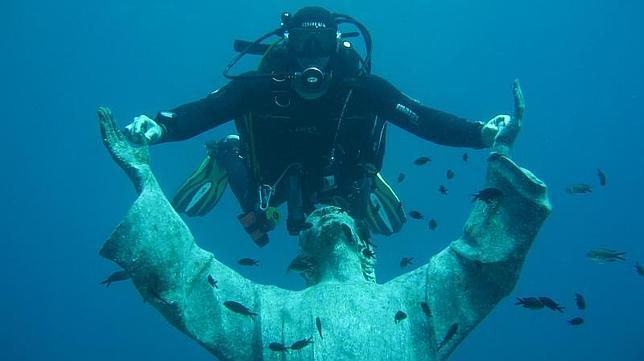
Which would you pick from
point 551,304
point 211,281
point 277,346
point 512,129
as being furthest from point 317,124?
point 551,304

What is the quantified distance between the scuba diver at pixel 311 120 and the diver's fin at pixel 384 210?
1245 millimetres

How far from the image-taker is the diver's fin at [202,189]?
744 centimetres

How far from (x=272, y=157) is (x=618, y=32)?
244 feet

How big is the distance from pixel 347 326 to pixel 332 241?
3.37ft

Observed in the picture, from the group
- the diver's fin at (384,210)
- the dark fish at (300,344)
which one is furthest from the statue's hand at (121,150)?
the diver's fin at (384,210)

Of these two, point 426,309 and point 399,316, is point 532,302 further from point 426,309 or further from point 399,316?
point 399,316

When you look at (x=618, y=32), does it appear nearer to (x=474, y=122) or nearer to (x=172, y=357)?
(x=172, y=357)

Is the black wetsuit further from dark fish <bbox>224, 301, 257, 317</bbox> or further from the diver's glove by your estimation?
dark fish <bbox>224, 301, 257, 317</bbox>

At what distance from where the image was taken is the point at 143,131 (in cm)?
399

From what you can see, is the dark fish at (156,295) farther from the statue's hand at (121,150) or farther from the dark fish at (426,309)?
the dark fish at (426,309)

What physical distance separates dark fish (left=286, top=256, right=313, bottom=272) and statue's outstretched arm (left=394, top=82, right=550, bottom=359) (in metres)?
1.06

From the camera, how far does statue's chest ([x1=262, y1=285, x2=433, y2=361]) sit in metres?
3.82

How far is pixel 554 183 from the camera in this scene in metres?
56.8

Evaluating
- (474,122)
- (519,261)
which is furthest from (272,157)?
(519,261)
